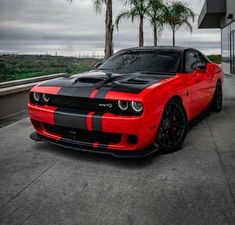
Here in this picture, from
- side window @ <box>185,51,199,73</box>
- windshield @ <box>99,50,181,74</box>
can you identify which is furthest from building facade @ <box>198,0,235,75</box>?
windshield @ <box>99,50,181,74</box>

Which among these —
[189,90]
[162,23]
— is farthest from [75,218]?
[162,23]

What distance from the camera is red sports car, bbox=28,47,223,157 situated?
10.2 ft

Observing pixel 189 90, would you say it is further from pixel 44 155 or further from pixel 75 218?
pixel 75 218

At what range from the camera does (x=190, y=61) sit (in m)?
4.61

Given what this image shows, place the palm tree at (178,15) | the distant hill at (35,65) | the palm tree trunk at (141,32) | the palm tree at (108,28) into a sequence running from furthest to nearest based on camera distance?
the palm tree at (178,15), the palm tree trunk at (141,32), the palm tree at (108,28), the distant hill at (35,65)

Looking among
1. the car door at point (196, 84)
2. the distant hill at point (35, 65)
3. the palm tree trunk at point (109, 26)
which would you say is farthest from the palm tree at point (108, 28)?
the car door at point (196, 84)

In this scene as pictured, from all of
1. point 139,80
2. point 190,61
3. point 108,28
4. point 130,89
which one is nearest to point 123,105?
point 130,89

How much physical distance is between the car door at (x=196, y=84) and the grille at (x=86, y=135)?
1.50 metres

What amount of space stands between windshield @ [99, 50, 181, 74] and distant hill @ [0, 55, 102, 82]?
131 inches

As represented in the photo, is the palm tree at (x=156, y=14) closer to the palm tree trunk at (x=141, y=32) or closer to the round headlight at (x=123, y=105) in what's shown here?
the palm tree trunk at (x=141, y=32)

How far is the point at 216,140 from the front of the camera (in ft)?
13.6

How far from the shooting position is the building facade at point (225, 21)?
55.4 ft

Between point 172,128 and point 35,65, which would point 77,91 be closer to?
point 172,128

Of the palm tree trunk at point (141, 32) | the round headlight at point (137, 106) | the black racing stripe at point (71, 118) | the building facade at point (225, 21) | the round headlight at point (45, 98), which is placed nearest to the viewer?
the round headlight at point (137, 106)
